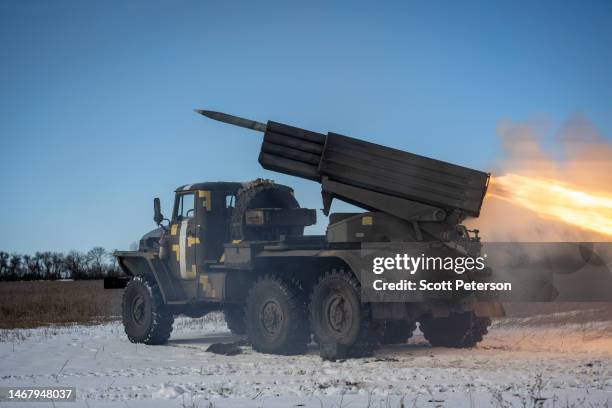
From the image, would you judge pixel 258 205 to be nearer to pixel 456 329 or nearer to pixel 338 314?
pixel 338 314

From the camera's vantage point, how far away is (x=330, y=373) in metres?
12.6

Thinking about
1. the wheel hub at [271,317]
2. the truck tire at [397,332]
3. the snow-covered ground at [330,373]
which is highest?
the wheel hub at [271,317]

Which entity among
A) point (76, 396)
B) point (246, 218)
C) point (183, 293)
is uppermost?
point (246, 218)

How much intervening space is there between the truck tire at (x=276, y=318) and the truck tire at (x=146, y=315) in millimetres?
2938

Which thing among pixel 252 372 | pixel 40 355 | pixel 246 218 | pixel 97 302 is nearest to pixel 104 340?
pixel 40 355

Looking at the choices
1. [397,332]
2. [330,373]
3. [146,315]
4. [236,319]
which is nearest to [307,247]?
[330,373]

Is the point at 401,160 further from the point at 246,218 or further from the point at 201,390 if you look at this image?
the point at 201,390

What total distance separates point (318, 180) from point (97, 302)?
20597 millimetres

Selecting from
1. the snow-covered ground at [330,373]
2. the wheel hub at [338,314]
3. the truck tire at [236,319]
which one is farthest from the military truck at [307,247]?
the truck tire at [236,319]

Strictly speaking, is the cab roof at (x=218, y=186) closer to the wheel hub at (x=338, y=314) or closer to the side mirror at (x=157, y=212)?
the side mirror at (x=157, y=212)

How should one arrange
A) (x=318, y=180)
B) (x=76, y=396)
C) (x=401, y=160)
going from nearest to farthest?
(x=76, y=396), (x=401, y=160), (x=318, y=180)

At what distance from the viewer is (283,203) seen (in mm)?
17344

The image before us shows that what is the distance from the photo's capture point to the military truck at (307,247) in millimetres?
13945

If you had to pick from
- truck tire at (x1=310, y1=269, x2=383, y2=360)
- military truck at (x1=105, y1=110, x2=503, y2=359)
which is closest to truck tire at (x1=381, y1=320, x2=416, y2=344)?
military truck at (x1=105, y1=110, x2=503, y2=359)
